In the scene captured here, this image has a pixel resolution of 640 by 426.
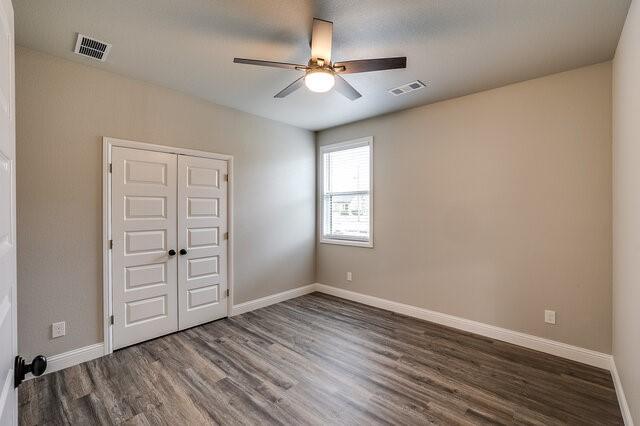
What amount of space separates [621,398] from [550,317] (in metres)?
0.83

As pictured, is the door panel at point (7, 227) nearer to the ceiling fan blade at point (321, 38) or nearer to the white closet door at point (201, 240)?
the ceiling fan blade at point (321, 38)

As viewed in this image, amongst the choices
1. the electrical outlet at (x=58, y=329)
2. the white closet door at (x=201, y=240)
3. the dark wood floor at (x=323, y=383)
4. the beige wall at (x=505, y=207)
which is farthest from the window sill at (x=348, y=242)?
the electrical outlet at (x=58, y=329)

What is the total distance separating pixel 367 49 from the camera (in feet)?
8.19

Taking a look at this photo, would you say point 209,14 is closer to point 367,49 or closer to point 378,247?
point 367,49

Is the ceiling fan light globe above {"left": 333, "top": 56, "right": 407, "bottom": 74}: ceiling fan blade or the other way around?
the other way around

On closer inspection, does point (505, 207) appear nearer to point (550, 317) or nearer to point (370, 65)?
point (550, 317)

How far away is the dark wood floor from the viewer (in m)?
2.06

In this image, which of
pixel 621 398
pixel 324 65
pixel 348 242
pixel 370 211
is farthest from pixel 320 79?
pixel 621 398

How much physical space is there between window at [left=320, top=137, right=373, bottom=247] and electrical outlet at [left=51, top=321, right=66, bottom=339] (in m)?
3.29

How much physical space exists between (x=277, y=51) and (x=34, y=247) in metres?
2.60

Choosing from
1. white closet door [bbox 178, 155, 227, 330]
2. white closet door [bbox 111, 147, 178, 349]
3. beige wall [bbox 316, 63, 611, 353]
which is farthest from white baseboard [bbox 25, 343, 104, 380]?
beige wall [bbox 316, 63, 611, 353]

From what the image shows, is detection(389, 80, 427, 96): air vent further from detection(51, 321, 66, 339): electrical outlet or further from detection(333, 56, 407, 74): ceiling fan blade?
detection(51, 321, 66, 339): electrical outlet

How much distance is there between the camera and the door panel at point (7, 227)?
79 centimetres

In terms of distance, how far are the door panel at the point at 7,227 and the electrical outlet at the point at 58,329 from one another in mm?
2146
